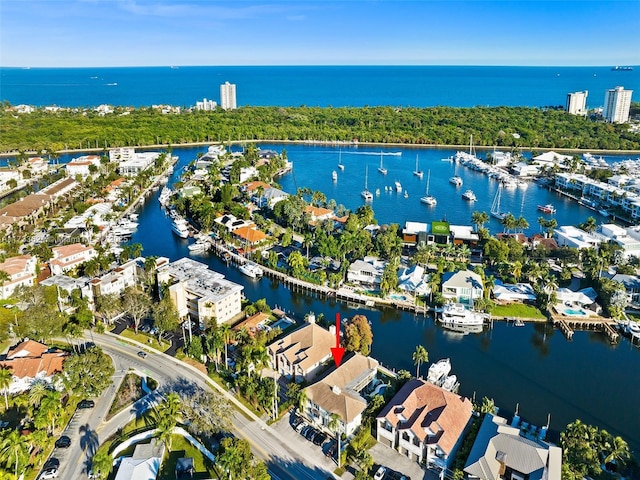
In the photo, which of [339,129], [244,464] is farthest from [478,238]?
[339,129]

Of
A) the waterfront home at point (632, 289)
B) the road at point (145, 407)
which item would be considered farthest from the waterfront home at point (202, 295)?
the waterfront home at point (632, 289)

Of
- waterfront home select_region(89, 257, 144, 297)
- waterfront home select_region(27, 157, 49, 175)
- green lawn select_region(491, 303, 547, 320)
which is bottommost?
green lawn select_region(491, 303, 547, 320)

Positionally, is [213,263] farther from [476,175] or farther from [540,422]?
[476,175]

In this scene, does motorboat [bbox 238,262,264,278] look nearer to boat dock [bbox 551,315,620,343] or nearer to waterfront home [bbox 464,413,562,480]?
boat dock [bbox 551,315,620,343]

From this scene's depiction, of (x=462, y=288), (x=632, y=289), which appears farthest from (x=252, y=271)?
(x=632, y=289)

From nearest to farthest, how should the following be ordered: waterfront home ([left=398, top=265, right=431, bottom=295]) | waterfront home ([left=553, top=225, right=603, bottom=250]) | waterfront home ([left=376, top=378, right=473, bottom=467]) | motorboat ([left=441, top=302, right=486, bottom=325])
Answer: waterfront home ([left=376, top=378, right=473, bottom=467]), motorboat ([left=441, top=302, right=486, bottom=325]), waterfront home ([left=398, top=265, right=431, bottom=295]), waterfront home ([left=553, top=225, right=603, bottom=250])

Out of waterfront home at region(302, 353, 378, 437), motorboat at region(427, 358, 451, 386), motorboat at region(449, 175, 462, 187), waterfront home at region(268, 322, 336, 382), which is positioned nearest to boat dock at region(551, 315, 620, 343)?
motorboat at region(427, 358, 451, 386)
